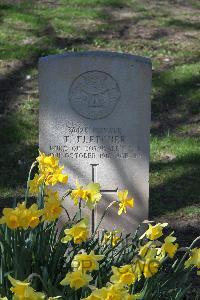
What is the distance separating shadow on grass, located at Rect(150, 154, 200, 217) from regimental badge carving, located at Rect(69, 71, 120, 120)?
1378 mm

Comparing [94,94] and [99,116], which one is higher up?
[94,94]

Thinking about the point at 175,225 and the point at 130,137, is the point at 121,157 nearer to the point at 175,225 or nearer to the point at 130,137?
the point at 130,137

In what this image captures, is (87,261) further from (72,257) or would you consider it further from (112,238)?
(112,238)

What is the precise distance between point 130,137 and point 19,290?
Answer: 97.9 inches

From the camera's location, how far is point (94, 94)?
17.4 feet

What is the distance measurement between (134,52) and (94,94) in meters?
4.72

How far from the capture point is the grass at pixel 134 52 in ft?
23.2

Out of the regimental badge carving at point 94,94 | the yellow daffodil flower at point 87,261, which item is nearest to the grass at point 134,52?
the regimental badge carving at point 94,94

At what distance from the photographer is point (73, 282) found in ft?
10.2

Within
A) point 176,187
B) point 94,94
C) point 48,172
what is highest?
point 94,94

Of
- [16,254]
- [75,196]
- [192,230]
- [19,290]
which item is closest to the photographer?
[19,290]

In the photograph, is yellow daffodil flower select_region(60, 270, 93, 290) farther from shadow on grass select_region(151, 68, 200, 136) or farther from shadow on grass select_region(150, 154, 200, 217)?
shadow on grass select_region(151, 68, 200, 136)

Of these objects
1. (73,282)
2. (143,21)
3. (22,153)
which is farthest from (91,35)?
(73,282)

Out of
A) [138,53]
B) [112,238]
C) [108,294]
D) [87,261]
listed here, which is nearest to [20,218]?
[87,261]
